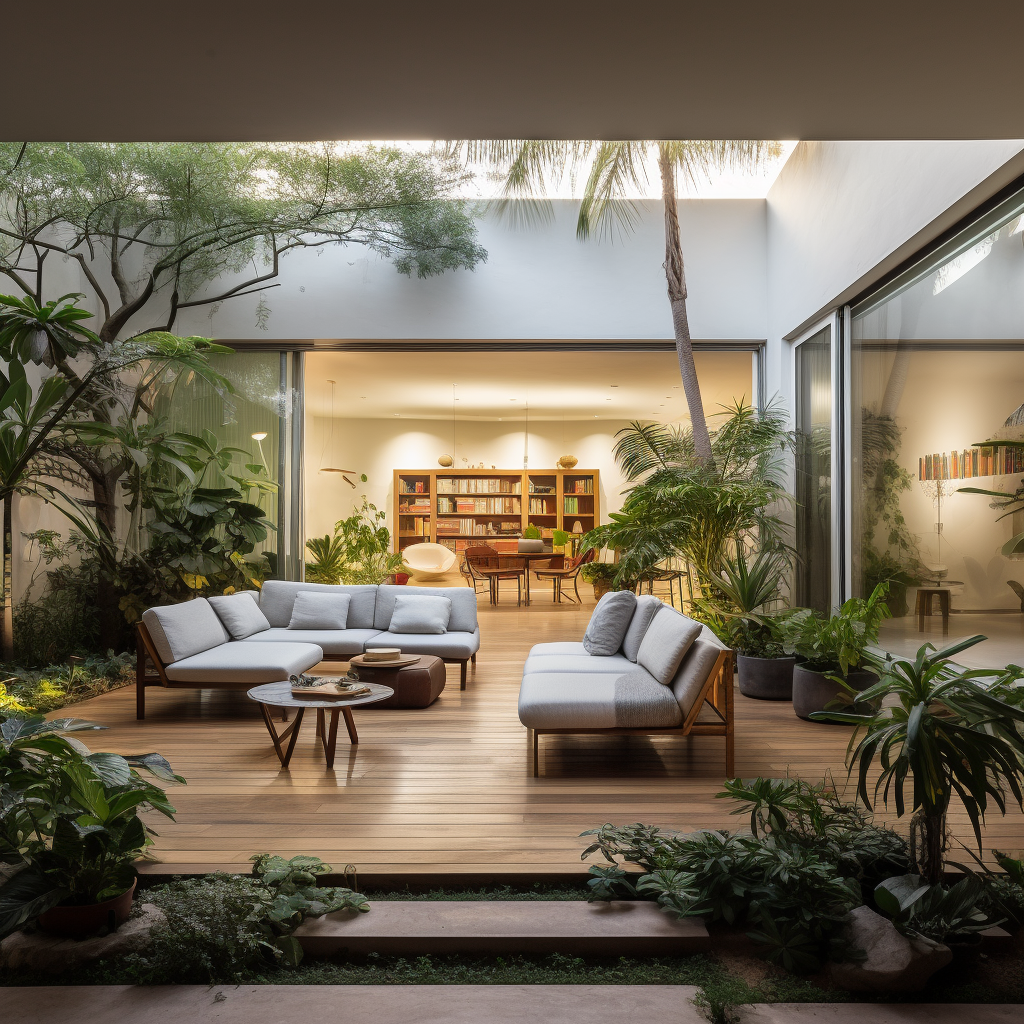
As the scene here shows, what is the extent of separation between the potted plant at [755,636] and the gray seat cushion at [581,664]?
51.8 inches

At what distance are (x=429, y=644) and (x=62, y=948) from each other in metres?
3.56

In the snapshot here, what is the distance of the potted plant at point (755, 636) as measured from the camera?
223 inches

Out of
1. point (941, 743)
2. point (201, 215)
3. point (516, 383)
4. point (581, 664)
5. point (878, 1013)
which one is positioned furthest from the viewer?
point (516, 383)

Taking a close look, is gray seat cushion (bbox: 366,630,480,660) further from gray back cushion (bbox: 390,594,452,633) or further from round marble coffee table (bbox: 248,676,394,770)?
round marble coffee table (bbox: 248,676,394,770)

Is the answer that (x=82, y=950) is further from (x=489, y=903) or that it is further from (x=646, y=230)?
(x=646, y=230)

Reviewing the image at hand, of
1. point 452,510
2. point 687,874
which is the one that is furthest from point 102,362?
point 452,510

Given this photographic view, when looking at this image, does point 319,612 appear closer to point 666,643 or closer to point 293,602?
point 293,602

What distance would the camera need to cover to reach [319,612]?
6.28m

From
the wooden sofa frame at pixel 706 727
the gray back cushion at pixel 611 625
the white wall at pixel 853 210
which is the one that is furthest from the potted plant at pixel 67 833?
the white wall at pixel 853 210

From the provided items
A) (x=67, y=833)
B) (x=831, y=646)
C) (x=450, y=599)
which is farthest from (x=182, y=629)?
(x=831, y=646)

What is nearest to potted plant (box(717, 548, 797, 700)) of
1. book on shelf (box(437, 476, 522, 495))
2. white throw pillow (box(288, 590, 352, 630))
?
white throw pillow (box(288, 590, 352, 630))

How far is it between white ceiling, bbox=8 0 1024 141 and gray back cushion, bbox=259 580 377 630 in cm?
409

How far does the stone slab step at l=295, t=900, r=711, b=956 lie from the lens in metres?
2.45

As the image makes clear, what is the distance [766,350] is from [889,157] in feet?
9.30
